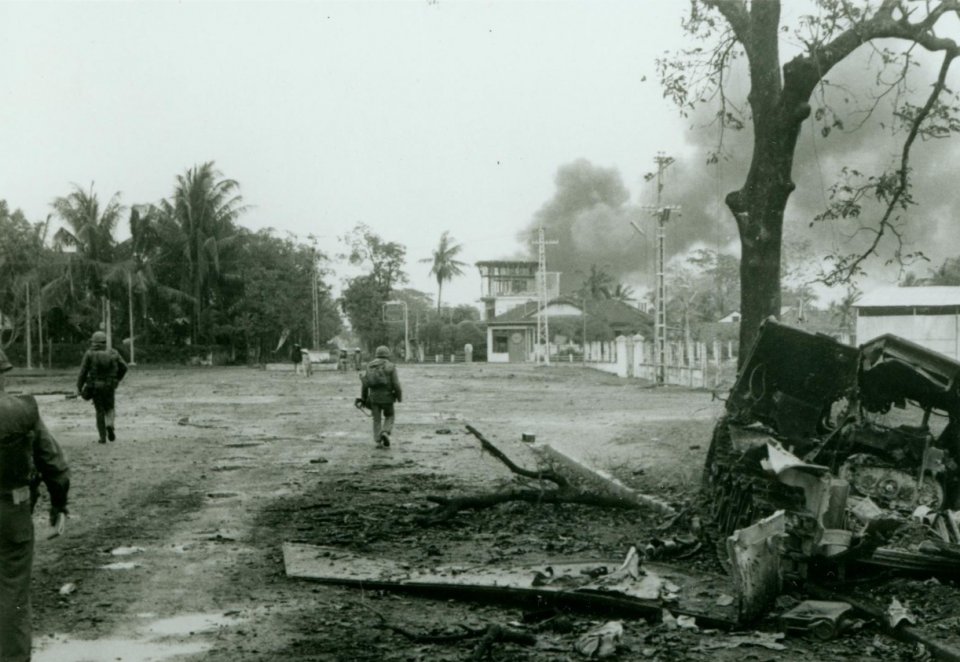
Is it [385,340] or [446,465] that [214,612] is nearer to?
[446,465]

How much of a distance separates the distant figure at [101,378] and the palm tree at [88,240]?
40.9 m

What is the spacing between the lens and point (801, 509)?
6434 millimetres

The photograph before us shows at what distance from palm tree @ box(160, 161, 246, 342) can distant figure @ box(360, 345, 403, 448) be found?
47.2 m

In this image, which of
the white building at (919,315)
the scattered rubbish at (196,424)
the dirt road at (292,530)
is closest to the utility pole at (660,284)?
the white building at (919,315)

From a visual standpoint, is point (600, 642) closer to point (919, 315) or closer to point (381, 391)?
point (381, 391)

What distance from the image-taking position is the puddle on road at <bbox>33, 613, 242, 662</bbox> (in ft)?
16.6

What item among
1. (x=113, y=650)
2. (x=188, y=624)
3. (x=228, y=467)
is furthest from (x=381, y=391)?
(x=113, y=650)

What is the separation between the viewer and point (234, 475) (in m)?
12.1

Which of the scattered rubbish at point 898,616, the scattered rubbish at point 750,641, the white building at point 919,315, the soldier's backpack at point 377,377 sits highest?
the white building at point 919,315

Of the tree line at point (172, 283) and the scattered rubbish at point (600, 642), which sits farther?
the tree line at point (172, 283)

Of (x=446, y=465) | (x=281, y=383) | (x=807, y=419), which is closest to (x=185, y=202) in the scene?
(x=281, y=383)

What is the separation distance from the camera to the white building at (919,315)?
3588cm

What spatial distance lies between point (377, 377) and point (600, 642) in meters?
10.2

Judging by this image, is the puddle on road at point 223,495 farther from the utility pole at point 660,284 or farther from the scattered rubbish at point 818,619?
the utility pole at point 660,284
